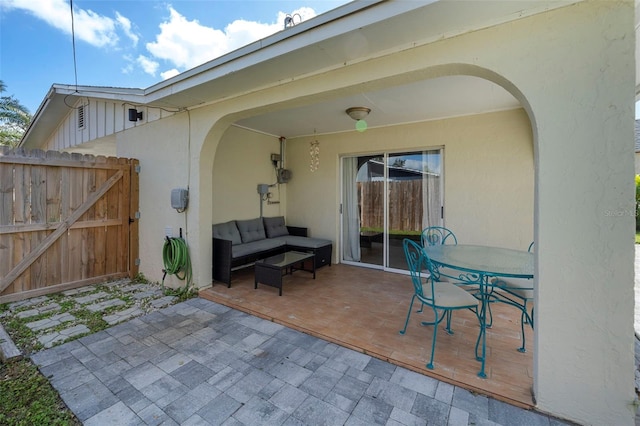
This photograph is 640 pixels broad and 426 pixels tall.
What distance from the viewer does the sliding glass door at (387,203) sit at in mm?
4820

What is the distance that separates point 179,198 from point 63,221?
183cm

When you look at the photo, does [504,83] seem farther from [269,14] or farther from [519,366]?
[269,14]

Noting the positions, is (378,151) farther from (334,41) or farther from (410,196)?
(334,41)

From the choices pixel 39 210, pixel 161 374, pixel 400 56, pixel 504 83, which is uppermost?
pixel 400 56

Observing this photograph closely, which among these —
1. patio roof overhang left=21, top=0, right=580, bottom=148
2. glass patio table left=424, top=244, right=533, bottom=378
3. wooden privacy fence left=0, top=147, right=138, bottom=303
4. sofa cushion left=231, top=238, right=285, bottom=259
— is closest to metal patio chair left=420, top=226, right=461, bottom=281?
glass patio table left=424, top=244, right=533, bottom=378

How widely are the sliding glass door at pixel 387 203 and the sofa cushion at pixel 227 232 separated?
2188mm

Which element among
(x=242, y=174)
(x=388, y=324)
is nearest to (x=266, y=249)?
(x=242, y=174)

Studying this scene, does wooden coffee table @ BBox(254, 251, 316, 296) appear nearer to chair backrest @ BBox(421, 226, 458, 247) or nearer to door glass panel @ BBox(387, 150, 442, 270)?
door glass panel @ BBox(387, 150, 442, 270)

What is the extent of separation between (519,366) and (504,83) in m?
2.28

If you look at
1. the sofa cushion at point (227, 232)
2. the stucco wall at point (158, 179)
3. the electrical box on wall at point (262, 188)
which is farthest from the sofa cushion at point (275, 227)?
the stucco wall at point (158, 179)

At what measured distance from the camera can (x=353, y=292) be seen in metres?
4.08

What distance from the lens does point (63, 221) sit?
4117 mm

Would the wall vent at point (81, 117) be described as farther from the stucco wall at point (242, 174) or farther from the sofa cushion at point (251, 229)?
the sofa cushion at point (251, 229)

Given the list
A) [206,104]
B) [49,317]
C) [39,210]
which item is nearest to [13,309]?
[49,317]
